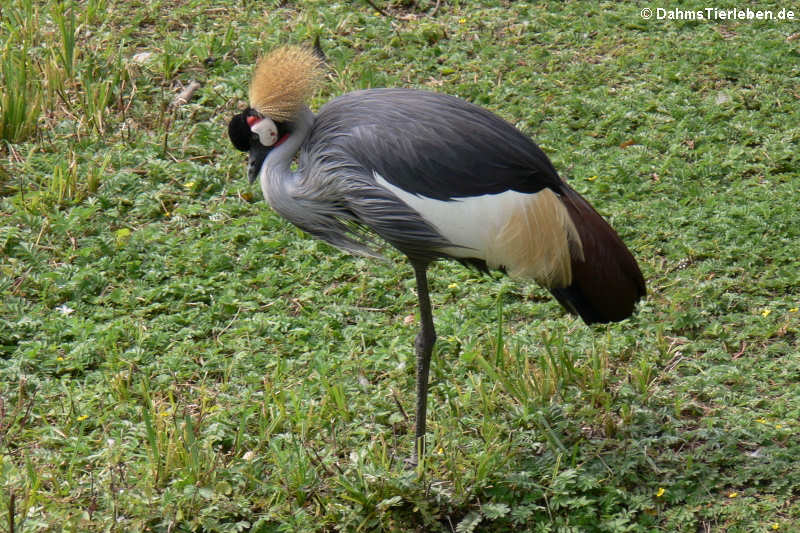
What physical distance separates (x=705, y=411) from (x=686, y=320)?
52 cm

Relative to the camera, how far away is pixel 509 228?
3008mm

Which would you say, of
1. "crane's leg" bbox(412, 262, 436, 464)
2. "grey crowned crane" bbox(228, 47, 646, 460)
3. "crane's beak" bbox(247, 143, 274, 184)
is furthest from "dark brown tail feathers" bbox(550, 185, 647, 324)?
"crane's beak" bbox(247, 143, 274, 184)

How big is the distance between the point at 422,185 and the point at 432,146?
4.9 inches

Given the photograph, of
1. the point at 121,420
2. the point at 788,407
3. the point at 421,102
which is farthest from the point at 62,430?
the point at 788,407

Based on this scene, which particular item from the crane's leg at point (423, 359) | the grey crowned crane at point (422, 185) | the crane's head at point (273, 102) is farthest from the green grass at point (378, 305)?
the crane's head at point (273, 102)

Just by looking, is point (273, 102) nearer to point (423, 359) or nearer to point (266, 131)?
point (266, 131)

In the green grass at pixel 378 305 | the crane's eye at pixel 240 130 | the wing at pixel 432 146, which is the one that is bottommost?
the green grass at pixel 378 305

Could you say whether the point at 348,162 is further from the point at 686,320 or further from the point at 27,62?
the point at 27,62

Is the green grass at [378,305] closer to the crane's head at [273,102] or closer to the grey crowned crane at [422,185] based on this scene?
the grey crowned crane at [422,185]

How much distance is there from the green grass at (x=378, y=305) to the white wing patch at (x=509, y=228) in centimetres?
56

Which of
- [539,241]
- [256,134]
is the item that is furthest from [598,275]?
[256,134]

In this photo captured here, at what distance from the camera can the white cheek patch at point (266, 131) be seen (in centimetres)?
313

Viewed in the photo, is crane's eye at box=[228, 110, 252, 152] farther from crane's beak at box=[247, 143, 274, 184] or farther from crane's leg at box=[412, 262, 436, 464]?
crane's leg at box=[412, 262, 436, 464]

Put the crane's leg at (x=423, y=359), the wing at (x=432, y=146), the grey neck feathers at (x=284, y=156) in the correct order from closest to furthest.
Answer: the wing at (x=432, y=146)
the grey neck feathers at (x=284, y=156)
the crane's leg at (x=423, y=359)
